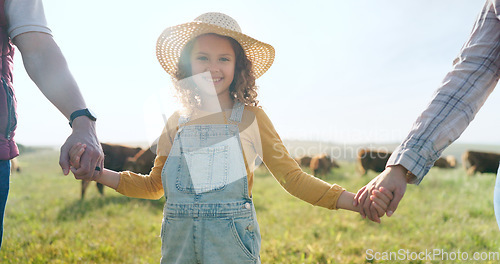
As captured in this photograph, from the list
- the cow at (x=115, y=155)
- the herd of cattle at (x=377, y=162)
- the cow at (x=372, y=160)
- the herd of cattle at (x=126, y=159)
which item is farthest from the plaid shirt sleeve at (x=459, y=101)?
the cow at (x=372, y=160)

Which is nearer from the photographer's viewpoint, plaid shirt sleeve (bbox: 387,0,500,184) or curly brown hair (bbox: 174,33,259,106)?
plaid shirt sleeve (bbox: 387,0,500,184)

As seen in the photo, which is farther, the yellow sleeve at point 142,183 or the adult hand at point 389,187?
the yellow sleeve at point 142,183

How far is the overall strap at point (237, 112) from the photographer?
2.42m

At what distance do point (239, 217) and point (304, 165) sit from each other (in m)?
13.9

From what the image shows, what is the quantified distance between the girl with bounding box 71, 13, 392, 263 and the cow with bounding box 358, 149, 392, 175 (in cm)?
1127

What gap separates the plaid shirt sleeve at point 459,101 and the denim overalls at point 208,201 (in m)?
0.95

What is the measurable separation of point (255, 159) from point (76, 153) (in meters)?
1.17

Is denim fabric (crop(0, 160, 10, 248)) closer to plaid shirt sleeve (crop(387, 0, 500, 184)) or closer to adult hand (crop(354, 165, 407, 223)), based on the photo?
adult hand (crop(354, 165, 407, 223))

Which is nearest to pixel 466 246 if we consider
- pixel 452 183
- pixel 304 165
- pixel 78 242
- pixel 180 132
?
pixel 180 132

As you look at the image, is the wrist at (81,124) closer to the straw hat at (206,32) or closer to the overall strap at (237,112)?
the overall strap at (237,112)

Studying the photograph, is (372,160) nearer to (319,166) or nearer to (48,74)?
(319,166)

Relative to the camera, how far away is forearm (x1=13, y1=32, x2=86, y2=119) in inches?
69.5

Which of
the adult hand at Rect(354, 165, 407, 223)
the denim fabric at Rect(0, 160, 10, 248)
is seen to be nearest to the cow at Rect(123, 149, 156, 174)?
the denim fabric at Rect(0, 160, 10, 248)

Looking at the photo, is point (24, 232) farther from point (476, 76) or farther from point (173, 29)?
point (476, 76)
